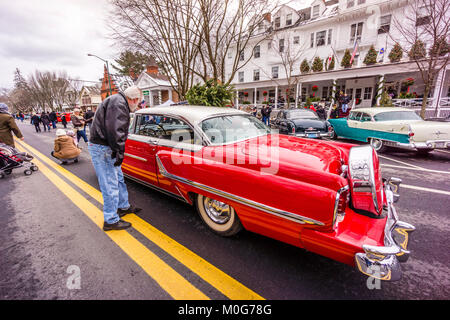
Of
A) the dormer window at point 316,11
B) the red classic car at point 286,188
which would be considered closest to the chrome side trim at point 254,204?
the red classic car at point 286,188

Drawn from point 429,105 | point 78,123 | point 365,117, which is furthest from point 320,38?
point 78,123

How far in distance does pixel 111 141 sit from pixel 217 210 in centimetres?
148

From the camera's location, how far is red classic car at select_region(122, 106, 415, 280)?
1621mm

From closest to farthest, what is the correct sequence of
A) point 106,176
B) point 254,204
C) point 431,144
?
point 254,204 < point 106,176 < point 431,144

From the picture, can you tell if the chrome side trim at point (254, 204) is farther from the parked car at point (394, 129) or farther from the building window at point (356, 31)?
the building window at point (356, 31)

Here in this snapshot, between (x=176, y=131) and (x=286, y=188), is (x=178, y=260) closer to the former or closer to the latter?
(x=286, y=188)

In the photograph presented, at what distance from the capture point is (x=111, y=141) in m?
2.45

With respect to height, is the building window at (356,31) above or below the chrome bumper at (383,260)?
above

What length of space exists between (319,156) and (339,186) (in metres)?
0.57

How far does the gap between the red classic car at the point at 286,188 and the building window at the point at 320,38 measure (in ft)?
70.1

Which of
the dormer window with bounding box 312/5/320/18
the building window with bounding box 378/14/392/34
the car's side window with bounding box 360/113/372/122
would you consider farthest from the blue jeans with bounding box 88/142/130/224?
the dormer window with bounding box 312/5/320/18

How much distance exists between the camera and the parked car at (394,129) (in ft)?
19.5
